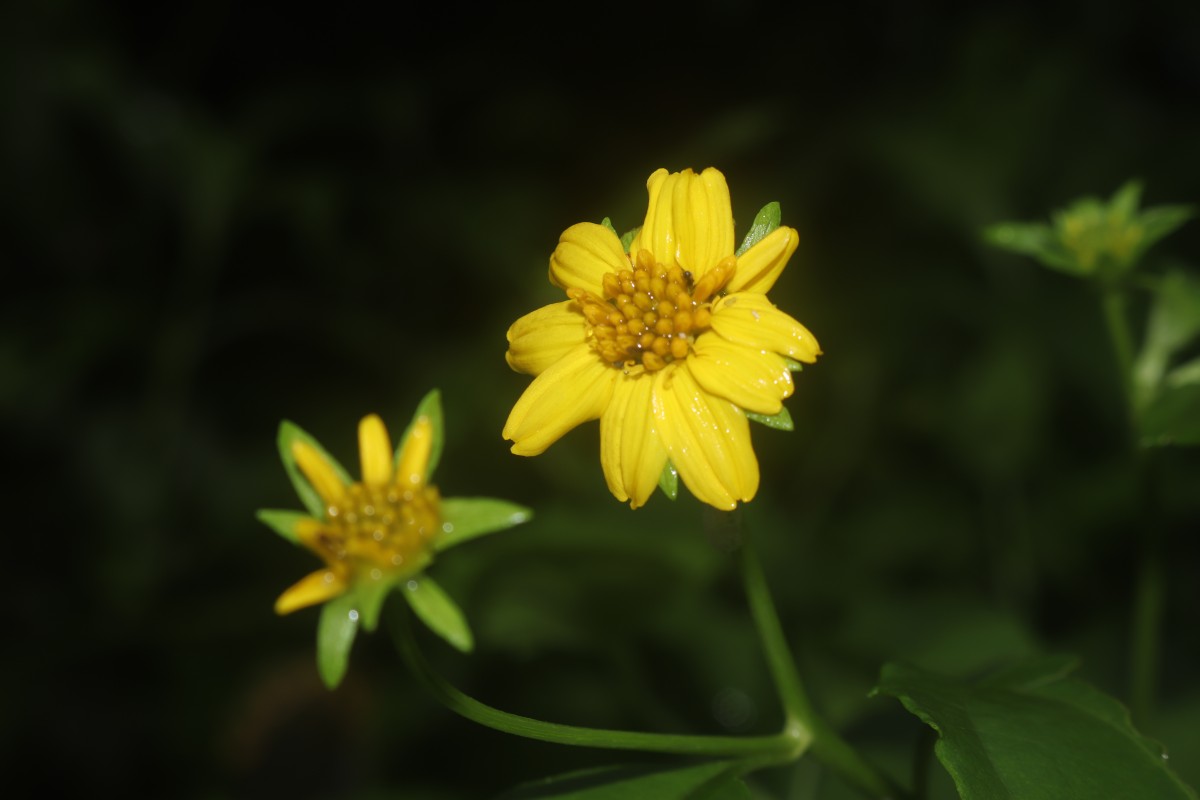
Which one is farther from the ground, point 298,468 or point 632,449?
point 298,468

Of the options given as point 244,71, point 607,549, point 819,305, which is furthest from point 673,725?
point 244,71

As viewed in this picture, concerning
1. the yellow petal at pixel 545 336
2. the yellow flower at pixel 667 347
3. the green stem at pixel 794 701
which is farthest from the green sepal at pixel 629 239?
the green stem at pixel 794 701

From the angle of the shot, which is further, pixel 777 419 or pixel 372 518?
pixel 372 518

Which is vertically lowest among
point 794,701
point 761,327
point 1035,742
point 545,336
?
point 1035,742

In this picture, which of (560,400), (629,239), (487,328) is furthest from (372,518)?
(487,328)

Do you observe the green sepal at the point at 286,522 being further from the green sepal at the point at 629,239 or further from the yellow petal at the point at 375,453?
the green sepal at the point at 629,239

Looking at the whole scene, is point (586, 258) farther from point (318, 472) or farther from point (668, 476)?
point (318, 472)
